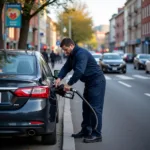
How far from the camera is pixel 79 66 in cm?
643

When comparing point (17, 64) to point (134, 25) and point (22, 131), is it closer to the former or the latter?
point (22, 131)

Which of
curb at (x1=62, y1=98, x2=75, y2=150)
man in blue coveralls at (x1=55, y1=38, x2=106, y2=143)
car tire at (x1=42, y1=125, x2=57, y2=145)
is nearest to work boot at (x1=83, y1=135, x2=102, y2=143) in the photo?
man in blue coveralls at (x1=55, y1=38, x2=106, y2=143)

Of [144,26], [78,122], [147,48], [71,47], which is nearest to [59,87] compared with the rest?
[71,47]

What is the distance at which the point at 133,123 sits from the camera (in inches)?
341

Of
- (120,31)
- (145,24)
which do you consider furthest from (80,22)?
(120,31)

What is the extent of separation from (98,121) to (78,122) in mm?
2074

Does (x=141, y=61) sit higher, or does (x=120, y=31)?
(x=120, y=31)

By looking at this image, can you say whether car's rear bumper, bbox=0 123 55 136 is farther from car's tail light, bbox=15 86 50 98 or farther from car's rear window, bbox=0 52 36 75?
car's rear window, bbox=0 52 36 75

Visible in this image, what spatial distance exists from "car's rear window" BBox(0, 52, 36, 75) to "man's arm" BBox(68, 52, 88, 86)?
2.11 feet

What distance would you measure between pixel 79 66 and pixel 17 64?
98 centimetres

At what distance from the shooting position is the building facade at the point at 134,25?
289 feet

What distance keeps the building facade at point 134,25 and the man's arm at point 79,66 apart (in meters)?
77.9

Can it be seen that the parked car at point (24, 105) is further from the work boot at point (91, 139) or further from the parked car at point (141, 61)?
the parked car at point (141, 61)

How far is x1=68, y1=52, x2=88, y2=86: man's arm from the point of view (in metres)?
6.43
